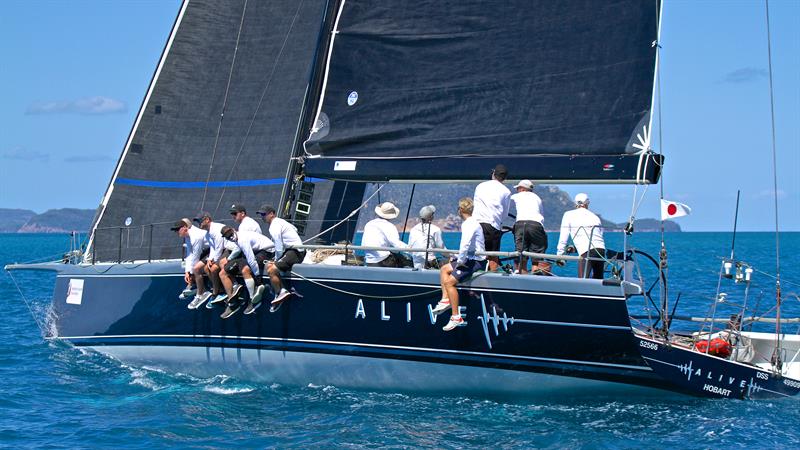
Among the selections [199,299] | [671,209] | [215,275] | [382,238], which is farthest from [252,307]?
[671,209]

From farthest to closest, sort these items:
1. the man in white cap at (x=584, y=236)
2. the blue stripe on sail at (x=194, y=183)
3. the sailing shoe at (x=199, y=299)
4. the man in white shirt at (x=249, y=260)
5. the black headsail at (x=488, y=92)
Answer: the blue stripe on sail at (x=194, y=183), the sailing shoe at (x=199, y=299), the man in white shirt at (x=249, y=260), the man in white cap at (x=584, y=236), the black headsail at (x=488, y=92)

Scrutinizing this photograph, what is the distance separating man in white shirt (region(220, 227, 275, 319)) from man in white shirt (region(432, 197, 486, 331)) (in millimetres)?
2477

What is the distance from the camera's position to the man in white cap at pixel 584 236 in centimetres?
1223

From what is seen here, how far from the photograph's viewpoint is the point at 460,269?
11.9 m

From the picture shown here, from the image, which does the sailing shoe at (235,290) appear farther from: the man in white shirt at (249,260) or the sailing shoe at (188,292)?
the sailing shoe at (188,292)

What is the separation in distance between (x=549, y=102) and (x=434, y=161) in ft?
5.24

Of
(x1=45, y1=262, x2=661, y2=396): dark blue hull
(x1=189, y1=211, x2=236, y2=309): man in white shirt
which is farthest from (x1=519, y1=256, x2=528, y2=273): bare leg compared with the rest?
(x1=189, y1=211, x2=236, y2=309): man in white shirt

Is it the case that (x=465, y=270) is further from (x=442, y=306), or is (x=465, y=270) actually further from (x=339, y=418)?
(x=339, y=418)

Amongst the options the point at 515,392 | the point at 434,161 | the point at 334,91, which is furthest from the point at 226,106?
the point at 515,392

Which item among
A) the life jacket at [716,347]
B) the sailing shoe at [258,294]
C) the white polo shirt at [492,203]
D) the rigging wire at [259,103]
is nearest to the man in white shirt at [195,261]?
the sailing shoe at [258,294]

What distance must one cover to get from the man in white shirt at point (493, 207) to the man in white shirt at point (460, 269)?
1.27ft

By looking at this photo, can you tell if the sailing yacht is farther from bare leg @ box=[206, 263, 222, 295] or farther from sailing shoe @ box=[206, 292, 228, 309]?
bare leg @ box=[206, 263, 222, 295]

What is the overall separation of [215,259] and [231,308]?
2.21 ft

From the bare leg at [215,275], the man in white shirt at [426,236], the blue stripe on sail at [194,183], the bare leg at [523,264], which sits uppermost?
the blue stripe on sail at [194,183]
